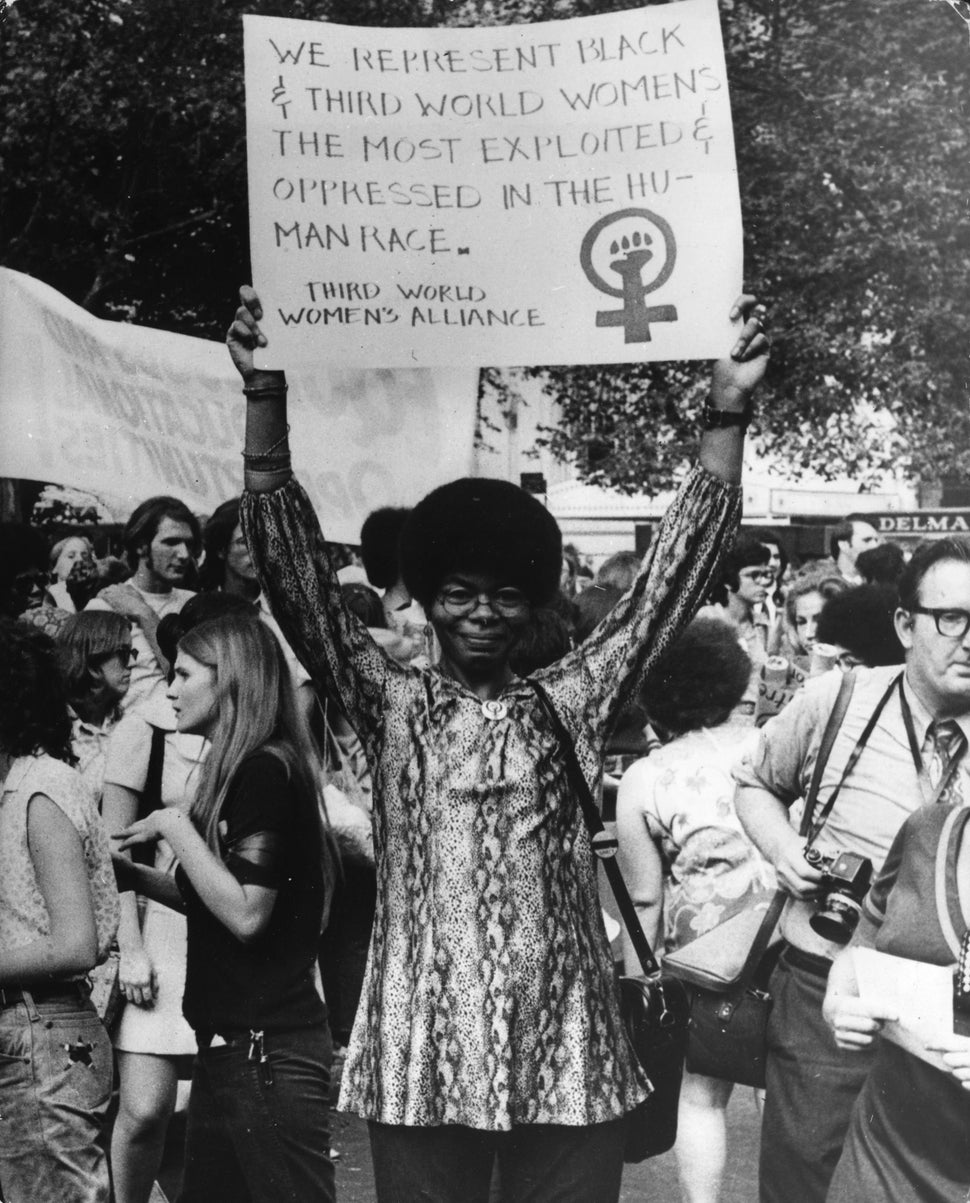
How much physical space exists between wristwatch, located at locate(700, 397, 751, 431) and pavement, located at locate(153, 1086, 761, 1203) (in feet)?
8.80

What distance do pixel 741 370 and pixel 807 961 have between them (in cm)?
143

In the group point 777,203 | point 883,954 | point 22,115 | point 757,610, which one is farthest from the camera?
point 777,203

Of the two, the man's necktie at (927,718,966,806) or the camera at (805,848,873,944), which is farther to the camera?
the man's necktie at (927,718,966,806)

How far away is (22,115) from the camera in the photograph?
17.4ft

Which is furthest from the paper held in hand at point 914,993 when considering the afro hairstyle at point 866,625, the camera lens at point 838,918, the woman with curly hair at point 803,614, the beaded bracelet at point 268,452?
the woman with curly hair at point 803,614

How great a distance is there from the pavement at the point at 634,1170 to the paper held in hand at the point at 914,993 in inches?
82.8

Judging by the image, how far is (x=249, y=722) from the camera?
3467 mm

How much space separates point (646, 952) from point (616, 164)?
165 centimetres

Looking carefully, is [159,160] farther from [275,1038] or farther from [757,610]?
[275,1038]

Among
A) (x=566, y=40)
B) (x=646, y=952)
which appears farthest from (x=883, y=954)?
(x=566, y=40)

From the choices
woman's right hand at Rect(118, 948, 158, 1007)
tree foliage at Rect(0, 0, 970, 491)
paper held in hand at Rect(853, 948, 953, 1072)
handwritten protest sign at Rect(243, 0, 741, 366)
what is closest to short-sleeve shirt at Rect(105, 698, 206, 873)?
woman's right hand at Rect(118, 948, 158, 1007)

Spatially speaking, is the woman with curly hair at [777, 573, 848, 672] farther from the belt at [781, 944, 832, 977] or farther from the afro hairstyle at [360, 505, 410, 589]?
the belt at [781, 944, 832, 977]

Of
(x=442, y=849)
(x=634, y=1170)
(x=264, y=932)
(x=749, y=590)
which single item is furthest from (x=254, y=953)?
(x=749, y=590)

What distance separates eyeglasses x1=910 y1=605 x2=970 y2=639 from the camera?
11.5 ft
